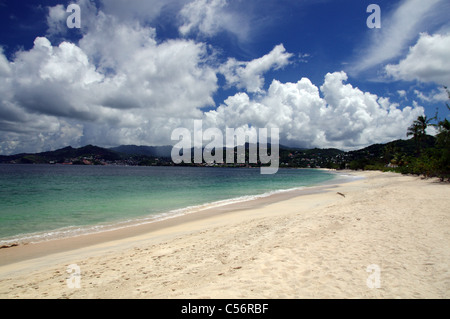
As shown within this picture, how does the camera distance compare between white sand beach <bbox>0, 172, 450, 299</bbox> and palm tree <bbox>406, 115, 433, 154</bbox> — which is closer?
white sand beach <bbox>0, 172, 450, 299</bbox>

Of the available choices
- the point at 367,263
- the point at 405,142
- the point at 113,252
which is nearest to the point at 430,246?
the point at 367,263

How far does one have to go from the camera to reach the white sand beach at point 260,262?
15.3ft

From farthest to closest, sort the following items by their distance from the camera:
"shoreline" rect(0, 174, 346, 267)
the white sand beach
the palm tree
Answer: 1. the palm tree
2. "shoreline" rect(0, 174, 346, 267)
3. the white sand beach

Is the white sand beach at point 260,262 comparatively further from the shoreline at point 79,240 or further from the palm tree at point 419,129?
the palm tree at point 419,129

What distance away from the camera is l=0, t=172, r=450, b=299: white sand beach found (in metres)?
4.65

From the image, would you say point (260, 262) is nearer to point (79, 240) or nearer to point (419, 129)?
point (79, 240)

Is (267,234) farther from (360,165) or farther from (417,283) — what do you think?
(360,165)

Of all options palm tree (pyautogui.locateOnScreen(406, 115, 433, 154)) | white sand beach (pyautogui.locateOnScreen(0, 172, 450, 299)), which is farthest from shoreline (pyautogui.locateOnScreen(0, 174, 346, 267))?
palm tree (pyautogui.locateOnScreen(406, 115, 433, 154))

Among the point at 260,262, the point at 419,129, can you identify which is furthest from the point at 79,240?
the point at 419,129

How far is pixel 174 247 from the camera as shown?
28.3 ft

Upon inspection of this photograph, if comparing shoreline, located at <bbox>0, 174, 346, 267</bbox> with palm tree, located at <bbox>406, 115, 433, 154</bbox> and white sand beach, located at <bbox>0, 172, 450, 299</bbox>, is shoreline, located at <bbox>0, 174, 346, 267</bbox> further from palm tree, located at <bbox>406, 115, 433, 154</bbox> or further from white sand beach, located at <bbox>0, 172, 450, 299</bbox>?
palm tree, located at <bbox>406, 115, 433, 154</bbox>

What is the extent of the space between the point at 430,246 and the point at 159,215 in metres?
15.0

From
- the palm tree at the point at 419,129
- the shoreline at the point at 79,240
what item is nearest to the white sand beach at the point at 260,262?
the shoreline at the point at 79,240

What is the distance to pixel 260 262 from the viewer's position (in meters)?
5.95
